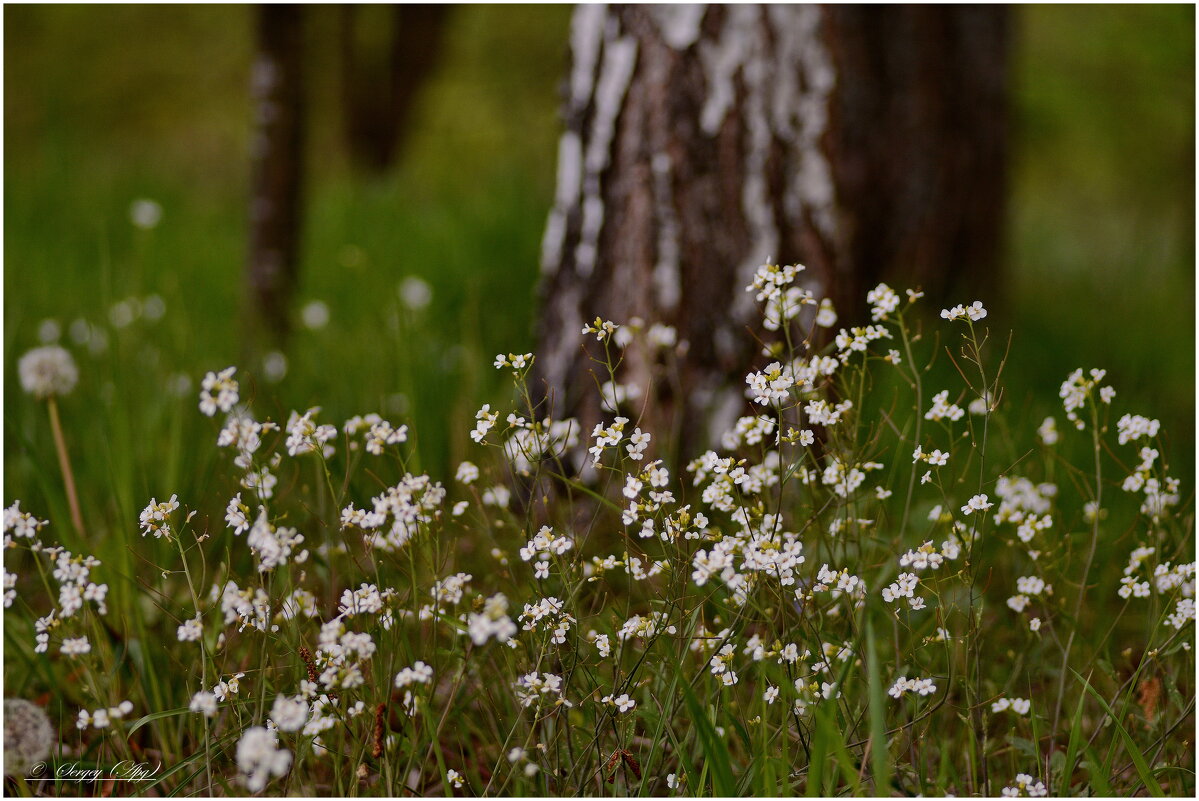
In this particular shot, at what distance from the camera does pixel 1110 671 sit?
1.41 m

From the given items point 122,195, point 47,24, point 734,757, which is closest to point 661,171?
point 734,757

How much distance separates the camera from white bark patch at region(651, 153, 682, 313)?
7.78ft

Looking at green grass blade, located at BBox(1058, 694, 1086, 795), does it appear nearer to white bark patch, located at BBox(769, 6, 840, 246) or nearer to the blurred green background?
the blurred green background

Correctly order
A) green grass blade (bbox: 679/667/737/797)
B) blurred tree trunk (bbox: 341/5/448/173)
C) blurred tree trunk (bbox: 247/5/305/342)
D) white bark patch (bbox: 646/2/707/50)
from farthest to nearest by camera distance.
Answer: blurred tree trunk (bbox: 341/5/448/173), blurred tree trunk (bbox: 247/5/305/342), white bark patch (bbox: 646/2/707/50), green grass blade (bbox: 679/667/737/797)

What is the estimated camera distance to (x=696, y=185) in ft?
7.77

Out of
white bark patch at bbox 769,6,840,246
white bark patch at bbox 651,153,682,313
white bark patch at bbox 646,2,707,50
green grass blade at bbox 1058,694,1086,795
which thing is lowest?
green grass blade at bbox 1058,694,1086,795

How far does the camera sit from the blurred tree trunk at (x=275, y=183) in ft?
10.9

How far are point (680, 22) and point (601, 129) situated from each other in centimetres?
34

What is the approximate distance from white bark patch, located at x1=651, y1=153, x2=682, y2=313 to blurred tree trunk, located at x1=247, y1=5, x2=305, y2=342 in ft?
5.44

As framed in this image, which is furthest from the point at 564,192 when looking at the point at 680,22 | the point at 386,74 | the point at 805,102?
the point at 386,74

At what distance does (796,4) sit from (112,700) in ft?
7.41

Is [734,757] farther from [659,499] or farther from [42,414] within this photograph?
[42,414]

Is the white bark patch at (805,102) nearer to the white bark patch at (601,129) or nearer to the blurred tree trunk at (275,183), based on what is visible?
the white bark patch at (601,129)

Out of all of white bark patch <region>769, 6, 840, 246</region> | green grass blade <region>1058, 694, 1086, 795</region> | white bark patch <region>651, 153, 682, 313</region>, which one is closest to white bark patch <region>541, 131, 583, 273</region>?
white bark patch <region>651, 153, 682, 313</region>
